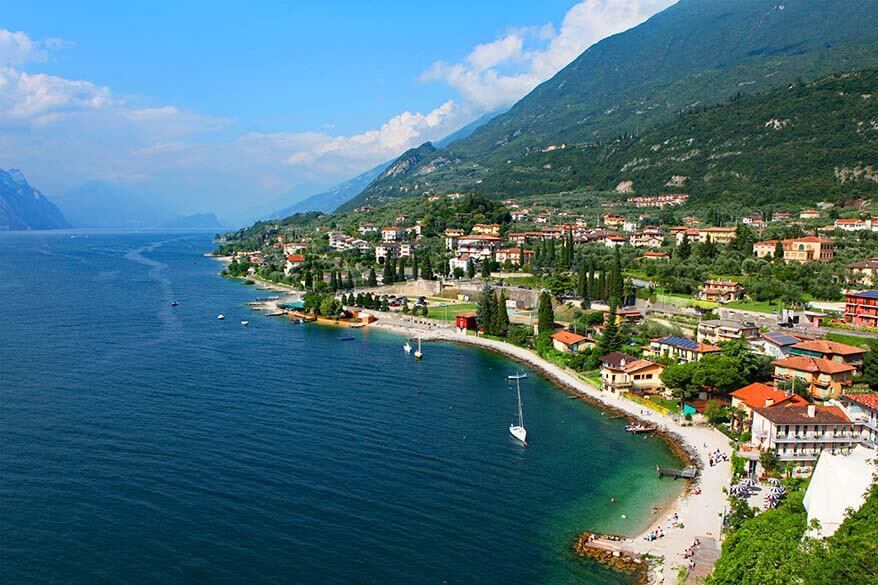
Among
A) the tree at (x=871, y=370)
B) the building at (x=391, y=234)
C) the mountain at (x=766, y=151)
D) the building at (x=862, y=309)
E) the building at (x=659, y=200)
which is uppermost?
the mountain at (x=766, y=151)

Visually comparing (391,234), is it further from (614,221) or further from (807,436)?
(807,436)

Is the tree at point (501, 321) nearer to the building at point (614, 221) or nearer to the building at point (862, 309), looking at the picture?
the building at point (862, 309)

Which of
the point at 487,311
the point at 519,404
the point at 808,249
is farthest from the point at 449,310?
the point at 808,249

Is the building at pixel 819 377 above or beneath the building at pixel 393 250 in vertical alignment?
beneath

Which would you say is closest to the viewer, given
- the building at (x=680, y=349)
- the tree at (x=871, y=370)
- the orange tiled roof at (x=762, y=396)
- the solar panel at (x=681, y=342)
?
the orange tiled roof at (x=762, y=396)

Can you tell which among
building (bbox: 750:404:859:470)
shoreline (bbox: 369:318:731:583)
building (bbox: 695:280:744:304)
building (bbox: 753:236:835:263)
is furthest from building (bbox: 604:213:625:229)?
building (bbox: 750:404:859:470)

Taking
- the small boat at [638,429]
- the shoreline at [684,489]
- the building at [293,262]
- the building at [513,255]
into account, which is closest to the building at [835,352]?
the shoreline at [684,489]

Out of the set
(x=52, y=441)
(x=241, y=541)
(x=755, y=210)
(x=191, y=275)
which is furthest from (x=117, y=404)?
(x=755, y=210)
